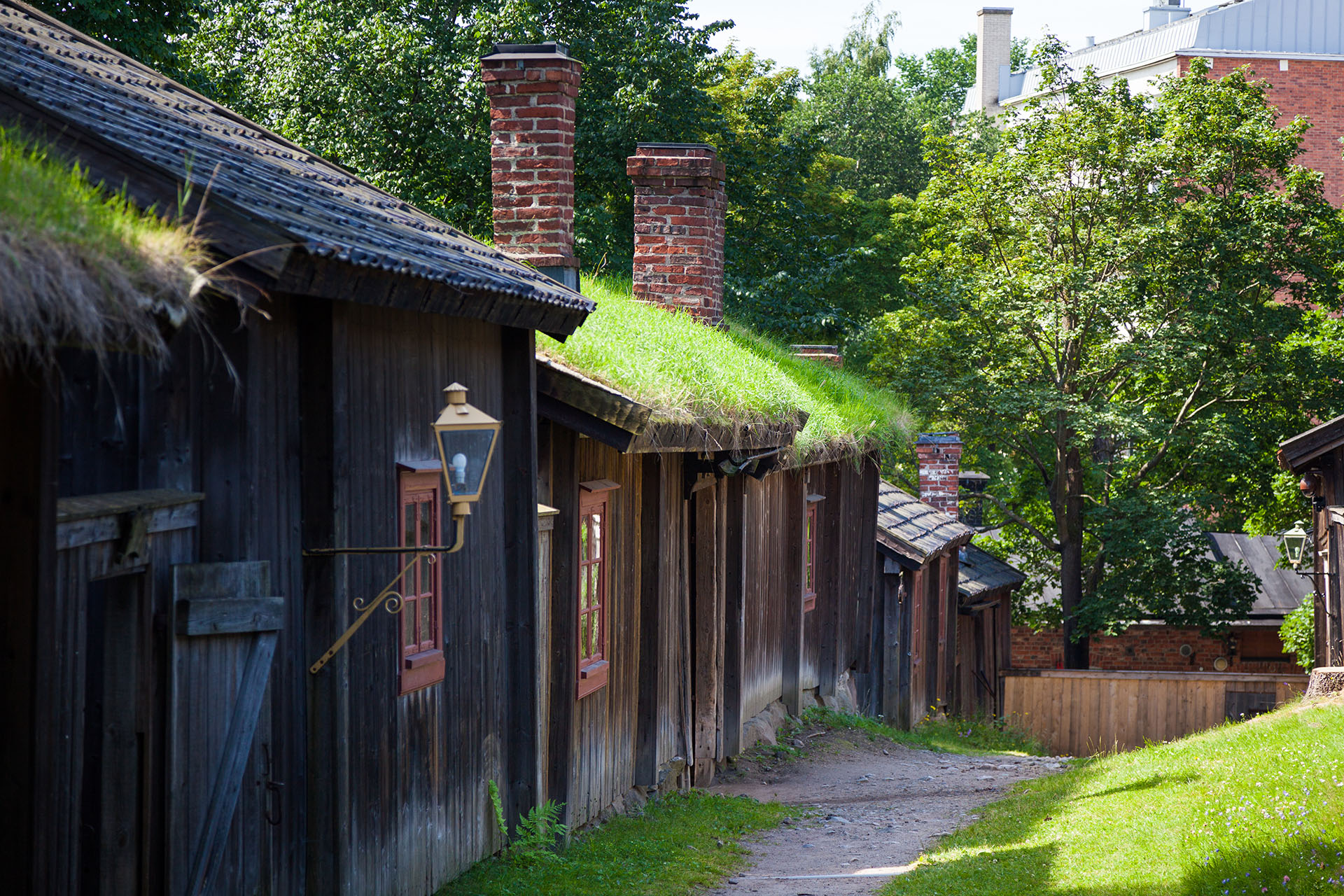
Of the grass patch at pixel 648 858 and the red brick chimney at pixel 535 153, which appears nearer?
the grass patch at pixel 648 858

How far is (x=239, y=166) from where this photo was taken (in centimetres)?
530

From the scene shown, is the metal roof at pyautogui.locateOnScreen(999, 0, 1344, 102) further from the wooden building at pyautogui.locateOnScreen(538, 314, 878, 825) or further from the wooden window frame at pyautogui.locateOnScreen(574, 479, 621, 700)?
the wooden window frame at pyautogui.locateOnScreen(574, 479, 621, 700)

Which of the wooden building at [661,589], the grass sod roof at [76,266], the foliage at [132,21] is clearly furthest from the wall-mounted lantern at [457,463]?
the foliage at [132,21]

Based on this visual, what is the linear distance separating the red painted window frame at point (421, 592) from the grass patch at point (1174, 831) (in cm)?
319

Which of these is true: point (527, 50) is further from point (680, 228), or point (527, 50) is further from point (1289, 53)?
point (1289, 53)

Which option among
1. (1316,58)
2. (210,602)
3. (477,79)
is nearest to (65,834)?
(210,602)

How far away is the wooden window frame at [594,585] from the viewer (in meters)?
8.27

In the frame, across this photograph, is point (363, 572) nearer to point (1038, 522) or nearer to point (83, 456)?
point (83, 456)

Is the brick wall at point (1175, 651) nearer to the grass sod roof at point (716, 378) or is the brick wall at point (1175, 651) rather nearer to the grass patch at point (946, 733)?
the grass patch at point (946, 733)

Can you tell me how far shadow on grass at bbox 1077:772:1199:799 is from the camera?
10211 millimetres

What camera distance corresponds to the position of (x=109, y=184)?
14.0ft

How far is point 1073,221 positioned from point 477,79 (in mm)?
11551

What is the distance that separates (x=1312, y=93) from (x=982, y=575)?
2351 centimetres

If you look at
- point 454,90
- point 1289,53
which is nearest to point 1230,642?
point 454,90
